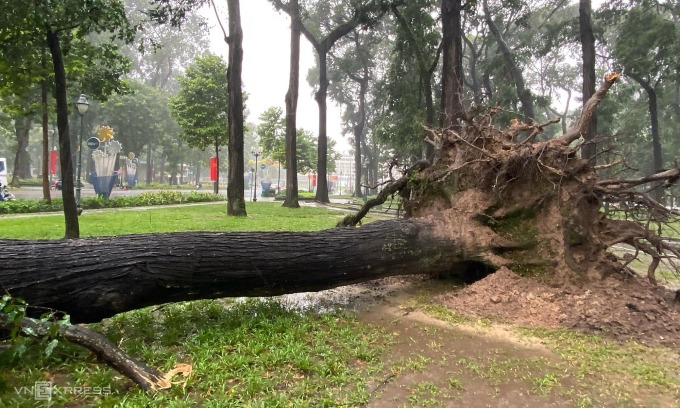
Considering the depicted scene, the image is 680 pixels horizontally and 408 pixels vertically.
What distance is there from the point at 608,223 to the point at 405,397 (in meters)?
4.18

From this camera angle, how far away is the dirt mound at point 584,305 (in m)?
3.93

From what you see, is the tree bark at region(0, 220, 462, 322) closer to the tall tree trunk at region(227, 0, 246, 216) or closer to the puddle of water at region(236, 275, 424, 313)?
the puddle of water at region(236, 275, 424, 313)

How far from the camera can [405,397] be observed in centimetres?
263

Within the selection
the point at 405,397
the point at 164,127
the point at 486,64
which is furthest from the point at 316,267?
the point at 164,127

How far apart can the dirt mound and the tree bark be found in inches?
28.9

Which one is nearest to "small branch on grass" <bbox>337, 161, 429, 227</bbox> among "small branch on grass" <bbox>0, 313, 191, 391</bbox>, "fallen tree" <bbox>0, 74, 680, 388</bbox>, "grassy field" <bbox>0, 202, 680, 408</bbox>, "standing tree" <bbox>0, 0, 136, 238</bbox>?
"fallen tree" <bbox>0, 74, 680, 388</bbox>

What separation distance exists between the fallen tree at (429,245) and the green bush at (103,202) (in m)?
13.0

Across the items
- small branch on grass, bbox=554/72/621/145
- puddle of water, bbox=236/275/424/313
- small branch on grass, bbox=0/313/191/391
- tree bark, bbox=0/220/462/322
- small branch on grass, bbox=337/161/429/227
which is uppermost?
small branch on grass, bbox=554/72/621/145

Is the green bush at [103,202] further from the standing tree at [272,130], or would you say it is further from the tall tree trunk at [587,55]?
the tall tree trunk at [587,55]

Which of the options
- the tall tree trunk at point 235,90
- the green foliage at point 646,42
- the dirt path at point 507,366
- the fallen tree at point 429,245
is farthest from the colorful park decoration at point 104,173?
the green foliage at point 646,42

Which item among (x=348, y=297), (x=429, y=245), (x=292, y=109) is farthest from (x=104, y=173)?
(x=429, y=245)

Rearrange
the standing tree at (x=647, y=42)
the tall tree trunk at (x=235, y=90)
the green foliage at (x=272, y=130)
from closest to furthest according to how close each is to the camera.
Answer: the tall tree trunk at (x=235, y=90), the standing tree at (x=647, y=42), the green foliage at (x=272, y=130)

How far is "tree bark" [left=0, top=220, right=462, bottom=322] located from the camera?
2.98 metres

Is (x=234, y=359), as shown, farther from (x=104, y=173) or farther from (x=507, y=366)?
(x=104, y=173)
